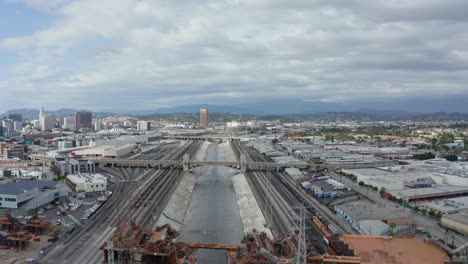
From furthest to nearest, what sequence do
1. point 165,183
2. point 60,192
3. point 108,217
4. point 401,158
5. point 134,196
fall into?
point 401,158, point 165,183, point 134,196, point 60,192, point 108,217

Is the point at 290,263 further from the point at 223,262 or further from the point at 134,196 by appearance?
the point at 134,196

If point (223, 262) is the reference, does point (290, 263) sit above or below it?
above

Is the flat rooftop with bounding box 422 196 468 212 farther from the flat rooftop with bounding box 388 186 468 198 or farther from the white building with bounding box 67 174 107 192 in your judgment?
the white building with bounding box 67 174 107 192

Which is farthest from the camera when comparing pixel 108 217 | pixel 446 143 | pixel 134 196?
pixel 446 143

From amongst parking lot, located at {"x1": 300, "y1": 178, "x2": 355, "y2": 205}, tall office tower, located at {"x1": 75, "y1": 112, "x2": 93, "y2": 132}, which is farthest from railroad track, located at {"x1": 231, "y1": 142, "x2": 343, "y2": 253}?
tall office tower, located at {"x1": 75, "y1": 112, "x2": 93, "y2": 132}

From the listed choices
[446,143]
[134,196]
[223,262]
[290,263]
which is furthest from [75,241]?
[446,143]

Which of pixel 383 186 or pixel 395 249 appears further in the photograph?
pixel 383 186

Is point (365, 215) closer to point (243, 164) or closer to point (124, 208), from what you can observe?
point (124, 208)
